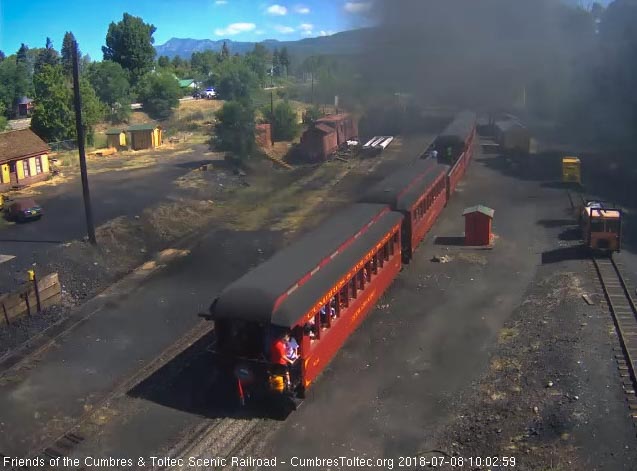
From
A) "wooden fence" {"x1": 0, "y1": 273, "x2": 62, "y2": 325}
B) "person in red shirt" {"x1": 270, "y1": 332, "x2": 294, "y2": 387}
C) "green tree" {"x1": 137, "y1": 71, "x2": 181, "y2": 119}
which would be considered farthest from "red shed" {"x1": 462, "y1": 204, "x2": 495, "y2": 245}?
"green tree" {"x1": 137, "y1": 71, "x2": 181, "y2": 119}

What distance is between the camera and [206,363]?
17.1 meters

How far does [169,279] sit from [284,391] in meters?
12.5

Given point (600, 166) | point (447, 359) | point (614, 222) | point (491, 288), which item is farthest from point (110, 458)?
point (600, 166)

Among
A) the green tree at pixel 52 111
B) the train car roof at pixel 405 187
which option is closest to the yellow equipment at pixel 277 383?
the train car roof at pixel 405 187

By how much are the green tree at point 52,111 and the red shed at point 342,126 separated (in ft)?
74.9

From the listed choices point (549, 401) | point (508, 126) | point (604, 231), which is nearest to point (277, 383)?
point (549, 401)

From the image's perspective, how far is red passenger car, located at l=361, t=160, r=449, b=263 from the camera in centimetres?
2366

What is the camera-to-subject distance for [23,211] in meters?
32.7

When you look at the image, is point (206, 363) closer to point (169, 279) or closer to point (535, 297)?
point (169, 279)

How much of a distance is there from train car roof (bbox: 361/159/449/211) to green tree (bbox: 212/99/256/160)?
20040 millimetres

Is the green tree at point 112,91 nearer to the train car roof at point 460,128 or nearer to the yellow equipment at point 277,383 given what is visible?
the train car roof at point 460,128

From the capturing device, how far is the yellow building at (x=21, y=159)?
4059cm

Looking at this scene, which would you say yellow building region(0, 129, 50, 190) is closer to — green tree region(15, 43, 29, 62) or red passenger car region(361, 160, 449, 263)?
red passenger car region(361, 160, 449, 263)

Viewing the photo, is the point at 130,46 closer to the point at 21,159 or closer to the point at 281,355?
the point at 21,159
